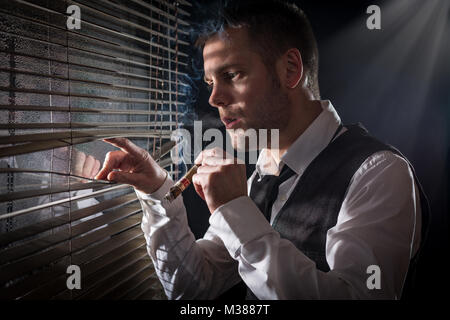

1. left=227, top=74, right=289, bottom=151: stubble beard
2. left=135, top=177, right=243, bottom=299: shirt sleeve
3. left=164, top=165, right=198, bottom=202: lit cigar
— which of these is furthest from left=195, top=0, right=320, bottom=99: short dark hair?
left=135, top=177, right=243, bottom=299: shirt sleeve

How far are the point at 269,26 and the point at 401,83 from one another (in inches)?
52.9

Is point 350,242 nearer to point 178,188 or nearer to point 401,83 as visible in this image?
point 178,188

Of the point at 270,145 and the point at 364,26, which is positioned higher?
the point at 364,26

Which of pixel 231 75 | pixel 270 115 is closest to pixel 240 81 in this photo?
pixel 231 75

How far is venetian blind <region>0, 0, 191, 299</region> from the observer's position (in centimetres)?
103

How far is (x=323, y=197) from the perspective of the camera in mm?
1325

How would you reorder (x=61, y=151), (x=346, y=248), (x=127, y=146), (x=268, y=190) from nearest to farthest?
1. (x=346, y=248)
2. (x=61, y=151)
3. (x=127, y=146)
4. (x=268, y=190)

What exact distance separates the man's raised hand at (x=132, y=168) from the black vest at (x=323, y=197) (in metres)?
0.59

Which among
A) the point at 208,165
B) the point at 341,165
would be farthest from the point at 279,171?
the point at 208,165

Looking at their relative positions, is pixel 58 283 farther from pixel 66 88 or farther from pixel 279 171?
pixel 279 171

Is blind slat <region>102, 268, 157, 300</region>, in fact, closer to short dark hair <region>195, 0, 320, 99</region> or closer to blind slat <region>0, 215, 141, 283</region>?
blind slat <region>0, 215, 141, 283</region>

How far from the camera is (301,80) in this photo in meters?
1.62

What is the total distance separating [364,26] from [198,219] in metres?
1.86

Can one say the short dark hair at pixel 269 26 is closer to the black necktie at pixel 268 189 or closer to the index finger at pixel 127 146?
the black necktie at pixel 268 189
